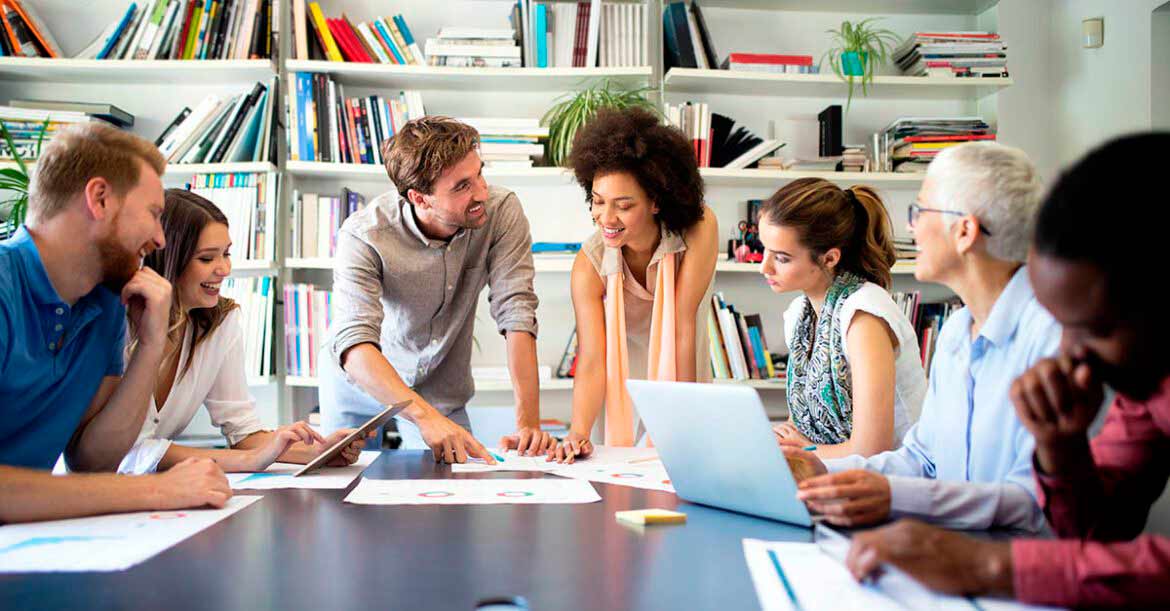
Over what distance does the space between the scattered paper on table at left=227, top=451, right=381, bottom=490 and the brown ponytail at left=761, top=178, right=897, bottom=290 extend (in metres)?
1.09

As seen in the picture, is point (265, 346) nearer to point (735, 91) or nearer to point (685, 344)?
point (685, 344)

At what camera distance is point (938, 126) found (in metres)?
3.58

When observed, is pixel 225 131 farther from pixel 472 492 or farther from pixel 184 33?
pixel 472 492

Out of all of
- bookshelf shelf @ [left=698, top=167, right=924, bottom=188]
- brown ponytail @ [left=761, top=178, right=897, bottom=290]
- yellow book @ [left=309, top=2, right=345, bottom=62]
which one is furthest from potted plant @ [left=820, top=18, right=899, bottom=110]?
yellow book @ [left=309, top=2, right=345, bottom=62]

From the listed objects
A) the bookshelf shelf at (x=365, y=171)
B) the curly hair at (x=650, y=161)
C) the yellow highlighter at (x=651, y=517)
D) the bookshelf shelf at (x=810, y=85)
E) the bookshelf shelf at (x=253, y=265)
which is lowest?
the yellow highlighter at (x=651, y=517)

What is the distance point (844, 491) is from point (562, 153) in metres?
2.52

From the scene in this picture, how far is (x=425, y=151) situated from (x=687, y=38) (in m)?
1.63

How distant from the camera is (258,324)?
342cm

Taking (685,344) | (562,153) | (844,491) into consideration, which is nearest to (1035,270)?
(844,491)

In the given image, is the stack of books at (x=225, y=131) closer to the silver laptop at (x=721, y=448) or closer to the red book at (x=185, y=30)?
the red book at (x=185, y=30)

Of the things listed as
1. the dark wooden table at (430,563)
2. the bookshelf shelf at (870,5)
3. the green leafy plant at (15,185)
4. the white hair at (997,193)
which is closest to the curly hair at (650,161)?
the white hair at (997,193)

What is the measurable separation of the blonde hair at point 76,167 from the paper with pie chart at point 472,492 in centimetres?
65

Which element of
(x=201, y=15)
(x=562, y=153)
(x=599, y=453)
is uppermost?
(x=201, y=15)

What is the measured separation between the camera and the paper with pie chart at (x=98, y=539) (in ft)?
3.19
